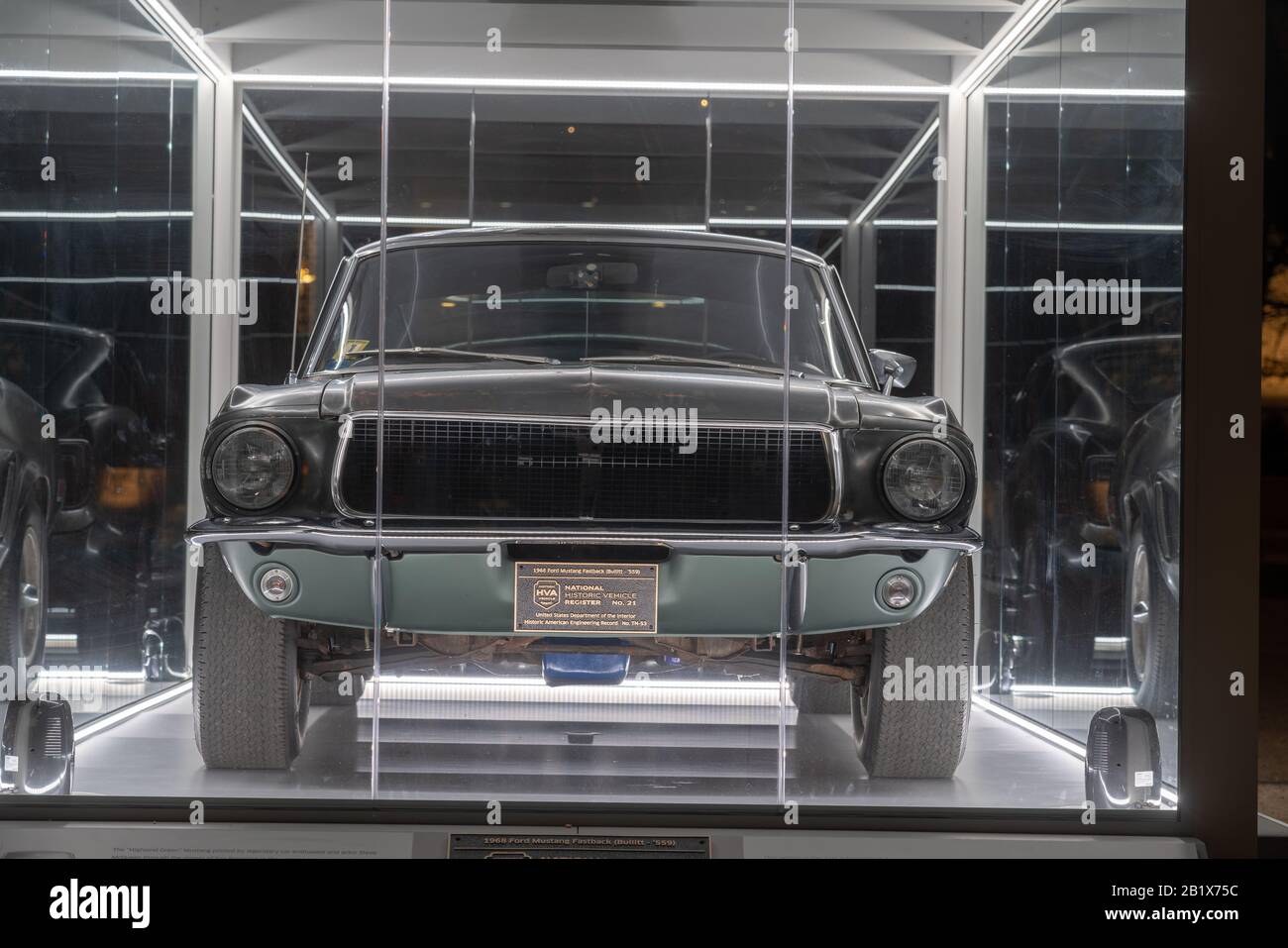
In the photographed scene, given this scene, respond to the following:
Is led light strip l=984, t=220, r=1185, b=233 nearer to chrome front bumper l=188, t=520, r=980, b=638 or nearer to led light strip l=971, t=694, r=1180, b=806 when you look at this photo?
chrome front bumper l=188, t=520, r=980, b=638

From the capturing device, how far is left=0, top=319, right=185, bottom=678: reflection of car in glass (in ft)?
11.1

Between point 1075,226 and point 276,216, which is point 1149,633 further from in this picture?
point 276,216

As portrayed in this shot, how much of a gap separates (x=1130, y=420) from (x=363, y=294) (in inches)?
92.4

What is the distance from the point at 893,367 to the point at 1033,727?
1.28 m

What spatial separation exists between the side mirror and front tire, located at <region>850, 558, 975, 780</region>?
2.59ft

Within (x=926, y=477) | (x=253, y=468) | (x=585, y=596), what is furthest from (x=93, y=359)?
(x=926, y=477)

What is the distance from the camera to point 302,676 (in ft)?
11.3

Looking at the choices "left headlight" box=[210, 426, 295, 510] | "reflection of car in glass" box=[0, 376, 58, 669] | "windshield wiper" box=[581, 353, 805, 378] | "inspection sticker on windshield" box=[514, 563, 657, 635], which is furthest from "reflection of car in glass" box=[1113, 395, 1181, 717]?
"reflection of car in glass" box=[0, 376, 58, 669]

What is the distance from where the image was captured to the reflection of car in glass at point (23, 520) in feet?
10.6

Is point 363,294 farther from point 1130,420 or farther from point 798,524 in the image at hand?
point 1130,420

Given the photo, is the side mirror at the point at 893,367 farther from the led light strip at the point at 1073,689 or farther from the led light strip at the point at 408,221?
the led light strip at the point at 408,221

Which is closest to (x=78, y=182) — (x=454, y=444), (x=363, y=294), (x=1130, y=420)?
(x=363, y=294)

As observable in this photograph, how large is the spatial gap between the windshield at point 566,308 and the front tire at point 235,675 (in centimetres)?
77
